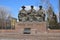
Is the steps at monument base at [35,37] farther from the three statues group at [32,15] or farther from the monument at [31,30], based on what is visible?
the three statues group at [32,15]

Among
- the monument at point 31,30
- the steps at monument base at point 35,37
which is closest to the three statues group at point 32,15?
the monument at point 31,30

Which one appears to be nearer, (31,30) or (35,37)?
(35,37)

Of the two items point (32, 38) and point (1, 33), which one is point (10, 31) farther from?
point (32, 38)

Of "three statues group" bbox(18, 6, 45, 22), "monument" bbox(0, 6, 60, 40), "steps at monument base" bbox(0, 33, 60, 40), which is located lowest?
"steps at monument base" bbox(0, 33, 60, 40)

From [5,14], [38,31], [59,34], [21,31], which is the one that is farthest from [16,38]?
[5,14]

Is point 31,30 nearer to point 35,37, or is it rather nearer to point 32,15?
point 35,37

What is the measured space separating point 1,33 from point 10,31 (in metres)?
0.84

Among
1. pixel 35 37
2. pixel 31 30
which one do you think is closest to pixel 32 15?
pixel 31 30

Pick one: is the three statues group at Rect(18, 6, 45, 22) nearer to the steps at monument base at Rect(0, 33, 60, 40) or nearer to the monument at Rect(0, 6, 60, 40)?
the monument at Rect(0, 6, 60, 40)

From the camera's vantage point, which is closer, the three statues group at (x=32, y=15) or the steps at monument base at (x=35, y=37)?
→ the steps at monument base at (x=35, y=37)

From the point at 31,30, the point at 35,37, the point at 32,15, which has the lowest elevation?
the point at 35,37

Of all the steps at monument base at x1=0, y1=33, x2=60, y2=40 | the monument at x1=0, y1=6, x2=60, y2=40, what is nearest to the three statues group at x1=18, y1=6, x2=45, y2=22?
the monument at x1=0, y1=6, x2=60, y2=40

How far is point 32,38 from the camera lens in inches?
698

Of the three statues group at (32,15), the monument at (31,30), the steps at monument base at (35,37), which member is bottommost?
the steps at monument base at (35,37)
